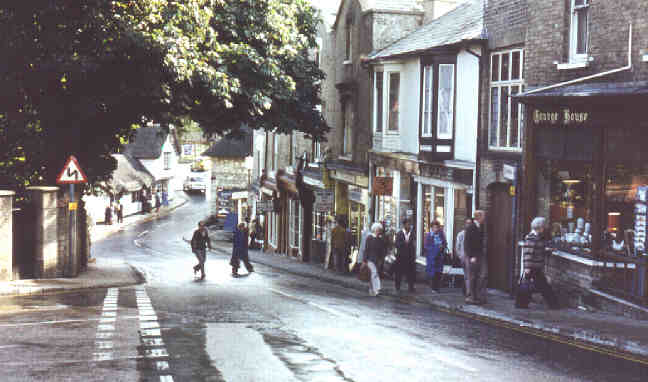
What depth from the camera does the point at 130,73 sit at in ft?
71.3

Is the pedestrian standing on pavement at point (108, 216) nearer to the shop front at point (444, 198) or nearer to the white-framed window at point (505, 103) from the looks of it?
the shop front at point (444, 198)

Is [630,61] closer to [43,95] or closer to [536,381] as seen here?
[536,381]

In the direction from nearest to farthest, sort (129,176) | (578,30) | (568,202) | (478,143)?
1. (578,30)
2. (568,202)
3. (478,143)
4. (129,176)

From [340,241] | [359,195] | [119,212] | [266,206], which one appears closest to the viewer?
[340,241]

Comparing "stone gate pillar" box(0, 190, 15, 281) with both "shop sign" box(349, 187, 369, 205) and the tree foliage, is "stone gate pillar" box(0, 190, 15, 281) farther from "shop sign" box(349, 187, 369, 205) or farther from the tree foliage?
"shop sign" box(349, 187, 369, 205)

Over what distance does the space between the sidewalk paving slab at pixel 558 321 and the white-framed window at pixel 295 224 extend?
22.6 m

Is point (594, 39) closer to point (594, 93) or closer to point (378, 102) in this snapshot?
point (594, 93)

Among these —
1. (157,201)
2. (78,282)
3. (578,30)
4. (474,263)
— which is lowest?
(157,201)

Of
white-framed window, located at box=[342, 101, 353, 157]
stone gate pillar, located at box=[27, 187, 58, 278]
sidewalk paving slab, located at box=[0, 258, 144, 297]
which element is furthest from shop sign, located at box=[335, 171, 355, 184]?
stone gate pillar, located at box=[27, 187, 58, 278]

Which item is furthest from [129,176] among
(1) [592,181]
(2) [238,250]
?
(1) [592,181]

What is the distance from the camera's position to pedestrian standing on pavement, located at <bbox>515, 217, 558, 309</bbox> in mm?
17062

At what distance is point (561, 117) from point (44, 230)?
1301 cm

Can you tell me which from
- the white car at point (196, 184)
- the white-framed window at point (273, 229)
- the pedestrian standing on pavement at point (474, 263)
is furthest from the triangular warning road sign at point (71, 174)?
the white car at point (196, 184)

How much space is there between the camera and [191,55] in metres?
21.0
